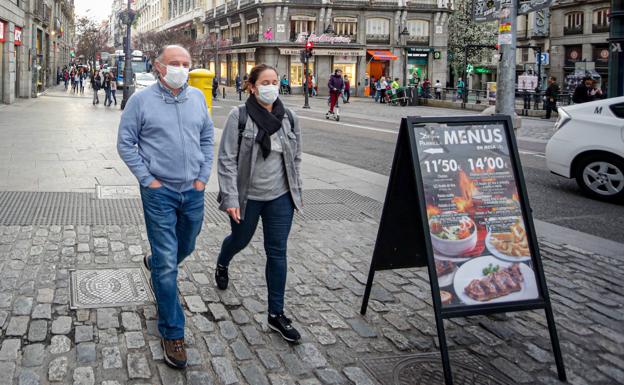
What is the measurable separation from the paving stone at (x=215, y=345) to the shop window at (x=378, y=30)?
53.6m

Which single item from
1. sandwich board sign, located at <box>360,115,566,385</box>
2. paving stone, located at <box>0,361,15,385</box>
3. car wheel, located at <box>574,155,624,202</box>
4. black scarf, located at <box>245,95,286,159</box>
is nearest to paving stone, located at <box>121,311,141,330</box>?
paving stone, located at <box>0,361,15,385</box>

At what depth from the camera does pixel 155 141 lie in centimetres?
390

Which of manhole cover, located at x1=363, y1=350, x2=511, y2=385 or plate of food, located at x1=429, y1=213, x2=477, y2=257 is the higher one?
plate of food, located at x1=429, y1=213, x2=477, y2=257

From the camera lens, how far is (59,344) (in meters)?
3.98

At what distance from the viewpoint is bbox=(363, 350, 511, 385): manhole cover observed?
3746 mm

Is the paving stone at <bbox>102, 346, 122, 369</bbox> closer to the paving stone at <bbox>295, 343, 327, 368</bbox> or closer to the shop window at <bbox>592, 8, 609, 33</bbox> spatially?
the paving stone at <bbox>295, 343, 327, 368</bbox>

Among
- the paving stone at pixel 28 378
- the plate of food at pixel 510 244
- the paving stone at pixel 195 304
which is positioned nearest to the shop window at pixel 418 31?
the paving stone at pixel 195 304

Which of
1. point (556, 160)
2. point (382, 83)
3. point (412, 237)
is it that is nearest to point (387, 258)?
point (412, 237)

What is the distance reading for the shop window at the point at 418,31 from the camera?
56.6 meters

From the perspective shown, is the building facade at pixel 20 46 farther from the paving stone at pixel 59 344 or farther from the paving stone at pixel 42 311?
the paving stone at pixel 59 344

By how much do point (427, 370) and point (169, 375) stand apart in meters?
1.48

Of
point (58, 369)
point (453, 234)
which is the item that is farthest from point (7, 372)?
point (453, 234)

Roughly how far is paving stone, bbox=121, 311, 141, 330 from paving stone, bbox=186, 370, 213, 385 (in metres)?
0.75

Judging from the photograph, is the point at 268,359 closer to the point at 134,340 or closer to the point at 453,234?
the point at 134,340
